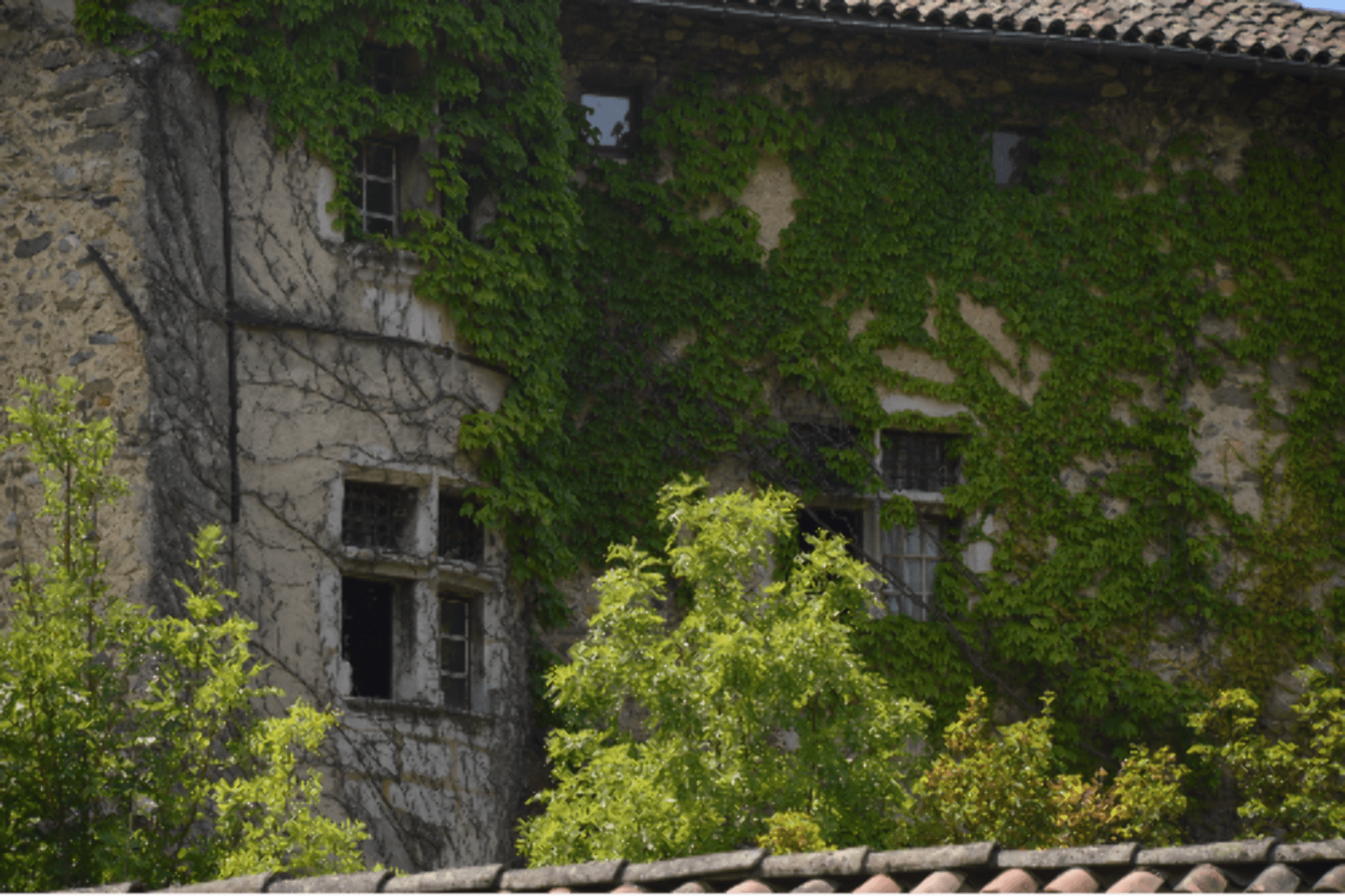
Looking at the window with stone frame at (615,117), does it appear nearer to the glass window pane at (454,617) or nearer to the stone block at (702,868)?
the glass window pane at (454,617)

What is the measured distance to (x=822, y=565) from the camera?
1001cm

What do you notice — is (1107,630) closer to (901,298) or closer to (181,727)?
(901,298)

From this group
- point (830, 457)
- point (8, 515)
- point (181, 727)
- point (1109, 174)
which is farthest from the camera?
point (1109, 174)

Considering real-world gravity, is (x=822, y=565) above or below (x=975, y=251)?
below

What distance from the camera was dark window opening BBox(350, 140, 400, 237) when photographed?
12008 millimetres

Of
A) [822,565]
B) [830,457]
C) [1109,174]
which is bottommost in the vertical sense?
[822,565]

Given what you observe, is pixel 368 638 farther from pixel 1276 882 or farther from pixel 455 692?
pixel 1276 882

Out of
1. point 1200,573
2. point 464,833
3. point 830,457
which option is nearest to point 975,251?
point 830,457

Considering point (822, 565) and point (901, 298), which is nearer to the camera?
point (822, 565)

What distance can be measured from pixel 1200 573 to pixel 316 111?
24.6ft

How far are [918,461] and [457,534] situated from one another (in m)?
3.99

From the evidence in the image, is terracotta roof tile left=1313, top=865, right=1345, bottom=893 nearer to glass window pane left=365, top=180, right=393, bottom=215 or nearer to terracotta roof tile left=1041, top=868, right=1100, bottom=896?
terracotta roof tile left=1041, top=868, right=1100, bottom=896

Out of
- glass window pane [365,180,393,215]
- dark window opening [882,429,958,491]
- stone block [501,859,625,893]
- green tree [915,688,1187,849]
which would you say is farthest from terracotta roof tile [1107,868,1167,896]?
dark window opening [882,429,958,491]

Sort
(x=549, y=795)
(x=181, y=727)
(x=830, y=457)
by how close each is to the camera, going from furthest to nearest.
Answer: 1. (x=830, y=457)
2. (x=549, y=795)
3. (x=181, y=727)
